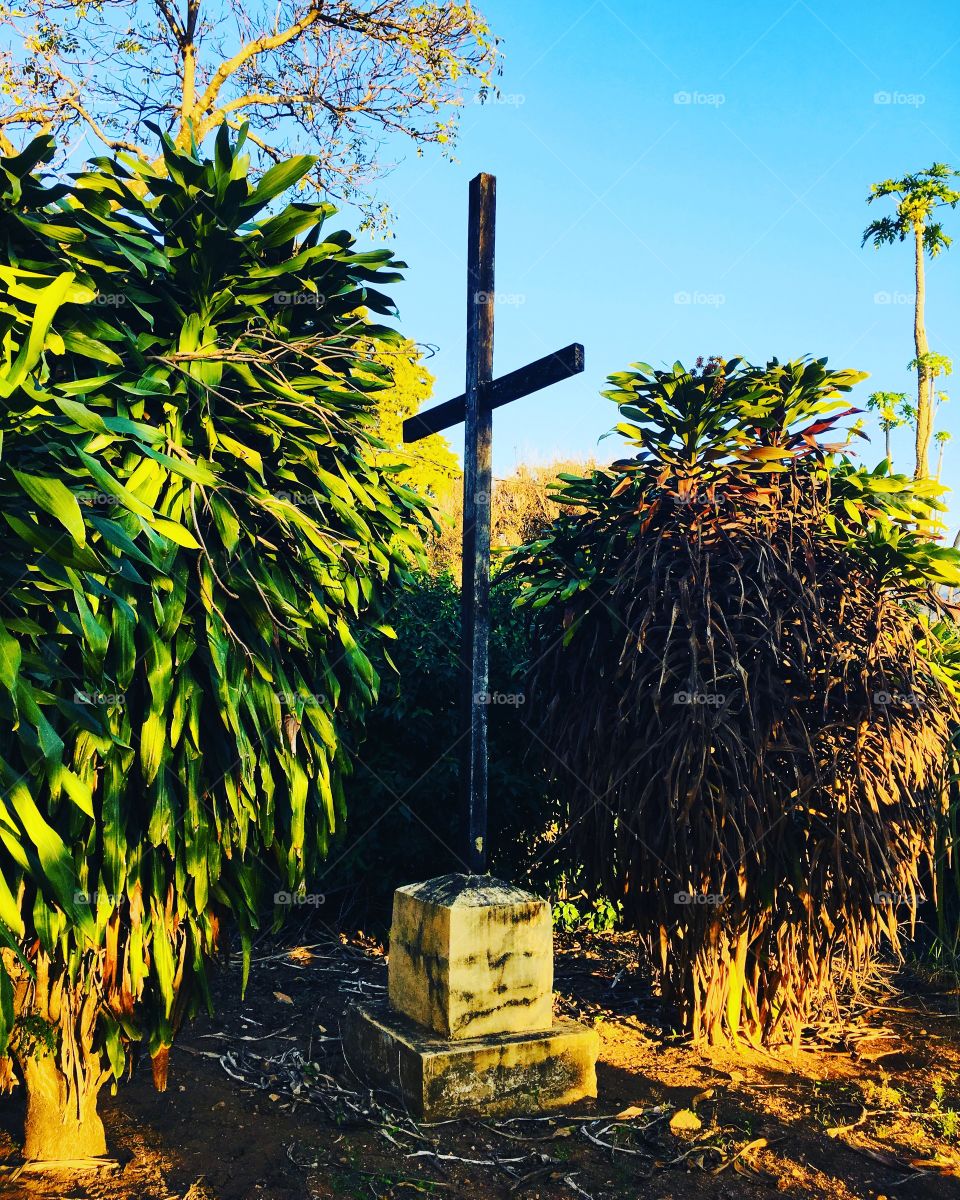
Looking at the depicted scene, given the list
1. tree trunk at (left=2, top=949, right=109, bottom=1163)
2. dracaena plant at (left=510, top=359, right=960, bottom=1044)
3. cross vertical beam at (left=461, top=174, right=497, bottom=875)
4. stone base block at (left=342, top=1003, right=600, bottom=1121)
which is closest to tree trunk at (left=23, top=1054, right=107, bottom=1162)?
tree trunk at (left=2, top=949, right=109, bottom=1163)

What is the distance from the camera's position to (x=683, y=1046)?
5160mm

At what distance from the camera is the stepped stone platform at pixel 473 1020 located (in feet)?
13.9

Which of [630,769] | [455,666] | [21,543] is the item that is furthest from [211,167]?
[455,666]

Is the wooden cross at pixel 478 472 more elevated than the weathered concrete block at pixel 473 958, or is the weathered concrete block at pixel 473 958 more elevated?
the wooden cross at pixel 478 472

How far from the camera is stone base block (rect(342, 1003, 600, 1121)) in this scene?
4164mm

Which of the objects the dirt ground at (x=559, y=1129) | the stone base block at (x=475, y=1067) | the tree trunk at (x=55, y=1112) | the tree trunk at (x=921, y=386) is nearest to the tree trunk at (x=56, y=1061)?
the tree trunk at (x=55, y=1112)

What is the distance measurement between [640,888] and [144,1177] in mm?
2597

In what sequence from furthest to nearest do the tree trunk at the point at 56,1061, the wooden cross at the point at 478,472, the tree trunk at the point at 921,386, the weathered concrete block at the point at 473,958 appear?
1. the tree trunk at the point at 921,386
2. the wooden cross at the point at 478,472
3. the weathered concrete block at the point at 473,958
4. the tree trunk at the point at 56,1061

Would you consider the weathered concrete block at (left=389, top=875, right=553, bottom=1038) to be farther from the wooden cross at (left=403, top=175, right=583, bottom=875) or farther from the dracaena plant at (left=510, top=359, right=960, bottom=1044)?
the dracaena plant at (left=510, top=359, right=960, bottom=1044)

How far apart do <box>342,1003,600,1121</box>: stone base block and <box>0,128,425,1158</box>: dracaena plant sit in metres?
0.88

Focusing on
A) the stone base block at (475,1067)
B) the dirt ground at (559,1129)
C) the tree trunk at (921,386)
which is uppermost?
the tree trunk at (921,386)

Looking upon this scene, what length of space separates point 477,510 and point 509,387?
0.62 meters

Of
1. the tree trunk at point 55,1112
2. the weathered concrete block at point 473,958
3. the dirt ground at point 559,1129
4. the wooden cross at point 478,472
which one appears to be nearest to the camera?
the tree trunk at point 55,1112

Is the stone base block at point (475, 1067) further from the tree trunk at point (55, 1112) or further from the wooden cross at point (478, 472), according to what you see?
the tree trunk at point (55, 1112)
